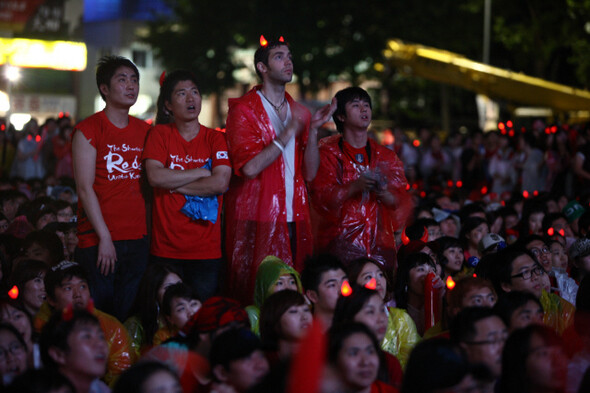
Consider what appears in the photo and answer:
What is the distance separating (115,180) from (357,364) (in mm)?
2128

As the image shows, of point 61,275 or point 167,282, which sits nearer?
point 167,282

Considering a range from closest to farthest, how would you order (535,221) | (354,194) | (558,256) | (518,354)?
(518,354), (354,194), (558,256), (535,221)

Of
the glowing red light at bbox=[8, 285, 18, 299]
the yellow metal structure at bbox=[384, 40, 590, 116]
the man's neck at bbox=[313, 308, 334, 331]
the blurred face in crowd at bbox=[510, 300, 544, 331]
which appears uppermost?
the yellow metal structure at bbox=[384, 40, 590, 116]

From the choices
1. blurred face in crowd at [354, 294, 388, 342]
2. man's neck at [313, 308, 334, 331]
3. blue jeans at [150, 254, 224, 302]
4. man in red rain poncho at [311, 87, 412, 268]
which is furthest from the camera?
man in red rain poncho at [311, 87, 412, 268]

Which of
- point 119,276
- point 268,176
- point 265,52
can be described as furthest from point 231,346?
point 265,52

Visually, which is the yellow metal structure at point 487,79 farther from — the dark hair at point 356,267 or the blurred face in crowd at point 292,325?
the blurred face in crowd at point 292,325

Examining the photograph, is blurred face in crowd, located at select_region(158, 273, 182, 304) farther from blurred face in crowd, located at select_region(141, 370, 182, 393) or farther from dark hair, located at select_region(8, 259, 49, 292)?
blurred face in crowd, located at select_region(141, 370, 182, 393)

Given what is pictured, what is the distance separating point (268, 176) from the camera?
559cm

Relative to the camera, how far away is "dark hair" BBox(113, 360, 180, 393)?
3.71m

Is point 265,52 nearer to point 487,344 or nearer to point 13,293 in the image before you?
point 13,293

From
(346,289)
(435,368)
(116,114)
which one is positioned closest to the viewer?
(435,368)

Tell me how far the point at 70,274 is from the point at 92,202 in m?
0.50

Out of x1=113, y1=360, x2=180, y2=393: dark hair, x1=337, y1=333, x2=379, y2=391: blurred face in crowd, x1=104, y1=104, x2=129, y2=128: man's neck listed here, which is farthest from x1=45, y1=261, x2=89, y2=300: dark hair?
x1=337, y1=333, x2=379, y2=391: blurred face in crowd

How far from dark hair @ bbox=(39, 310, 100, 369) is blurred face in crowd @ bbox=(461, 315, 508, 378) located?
186 centimetres
